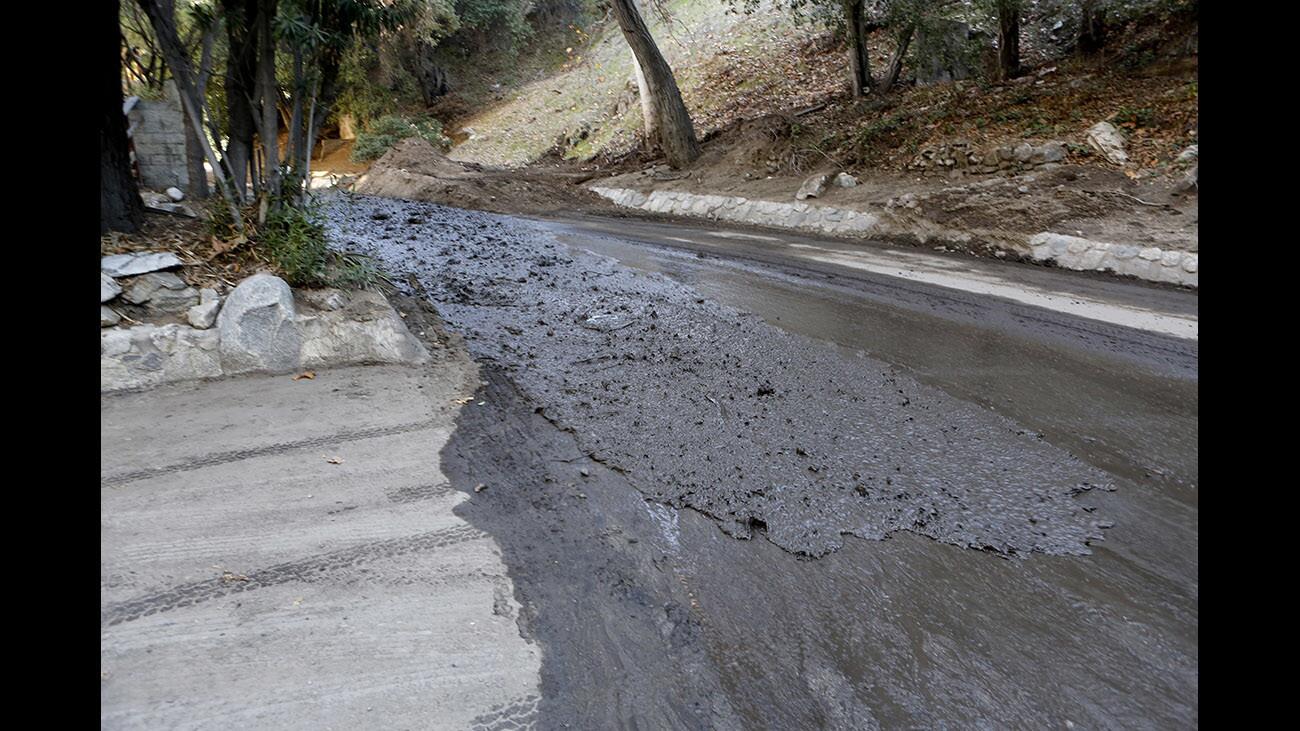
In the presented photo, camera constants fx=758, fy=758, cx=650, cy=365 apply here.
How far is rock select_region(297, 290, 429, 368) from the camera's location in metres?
5.29

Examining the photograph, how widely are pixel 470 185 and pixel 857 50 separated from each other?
8.73 m

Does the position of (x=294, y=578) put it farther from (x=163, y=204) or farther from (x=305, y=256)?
(x=163, y=204)

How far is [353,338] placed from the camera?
213 inches

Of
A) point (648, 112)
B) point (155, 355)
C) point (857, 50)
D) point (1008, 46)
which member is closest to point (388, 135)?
point (648, 112)

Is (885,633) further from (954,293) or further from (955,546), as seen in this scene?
(954,293)

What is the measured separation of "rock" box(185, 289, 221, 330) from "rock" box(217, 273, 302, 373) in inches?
1.9

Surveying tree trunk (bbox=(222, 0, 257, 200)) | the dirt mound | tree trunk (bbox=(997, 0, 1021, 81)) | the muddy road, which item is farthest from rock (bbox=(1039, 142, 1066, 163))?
tree trunk (bbox=(222, 0, 257, 200))

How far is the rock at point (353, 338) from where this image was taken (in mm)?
5293

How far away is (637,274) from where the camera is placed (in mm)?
8422

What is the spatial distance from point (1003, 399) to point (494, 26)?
1236 inches

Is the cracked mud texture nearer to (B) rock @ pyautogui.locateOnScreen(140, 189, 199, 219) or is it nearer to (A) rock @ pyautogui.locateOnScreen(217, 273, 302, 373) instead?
(A) rock @ pyautogui.locateOnScreen(217, 273, 302, 373)

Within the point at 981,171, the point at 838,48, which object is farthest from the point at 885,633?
the point at 838,48

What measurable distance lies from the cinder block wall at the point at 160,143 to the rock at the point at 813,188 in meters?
9.05

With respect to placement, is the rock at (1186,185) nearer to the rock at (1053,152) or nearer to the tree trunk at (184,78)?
the rock at (1053,152)
